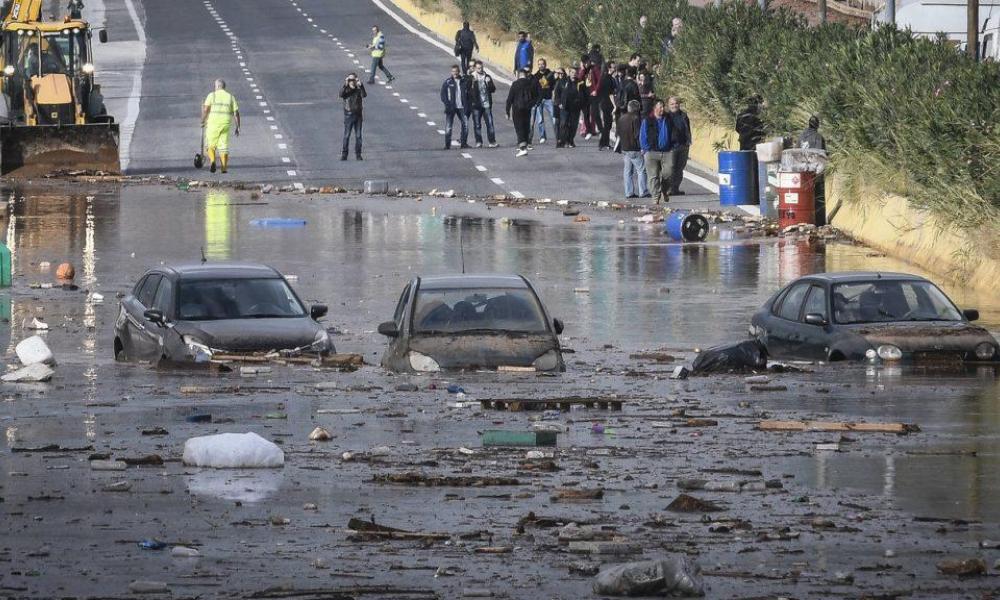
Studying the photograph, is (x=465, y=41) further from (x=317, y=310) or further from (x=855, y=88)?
(x=317, y=310)

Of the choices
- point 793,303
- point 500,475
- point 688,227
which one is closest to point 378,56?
point 688,227

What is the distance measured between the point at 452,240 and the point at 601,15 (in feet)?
89.0

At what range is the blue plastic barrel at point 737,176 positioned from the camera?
38.1 metres

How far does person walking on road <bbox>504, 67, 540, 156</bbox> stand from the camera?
48.0m

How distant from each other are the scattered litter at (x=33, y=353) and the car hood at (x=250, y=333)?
1.33 meters

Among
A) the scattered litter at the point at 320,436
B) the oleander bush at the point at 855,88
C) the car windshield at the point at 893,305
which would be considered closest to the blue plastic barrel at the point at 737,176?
the oleander bush at the point at 855,88

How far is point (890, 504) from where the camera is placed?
40.7ft

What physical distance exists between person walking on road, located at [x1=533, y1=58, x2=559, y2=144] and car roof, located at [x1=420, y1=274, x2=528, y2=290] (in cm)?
2873

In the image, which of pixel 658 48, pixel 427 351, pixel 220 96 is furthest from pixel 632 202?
pixel 427 351

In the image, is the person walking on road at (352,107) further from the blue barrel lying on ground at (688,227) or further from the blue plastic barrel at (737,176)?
the blue barrel lying on ground at (688,227)

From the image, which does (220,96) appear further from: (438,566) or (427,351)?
(438,566)

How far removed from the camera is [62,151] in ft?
150

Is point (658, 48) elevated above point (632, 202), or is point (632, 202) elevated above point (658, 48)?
point (658, 48)

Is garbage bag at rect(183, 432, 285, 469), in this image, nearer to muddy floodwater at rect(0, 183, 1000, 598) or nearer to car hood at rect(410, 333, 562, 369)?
muddy floodwater at rect(0, 183, 1000, 598)
